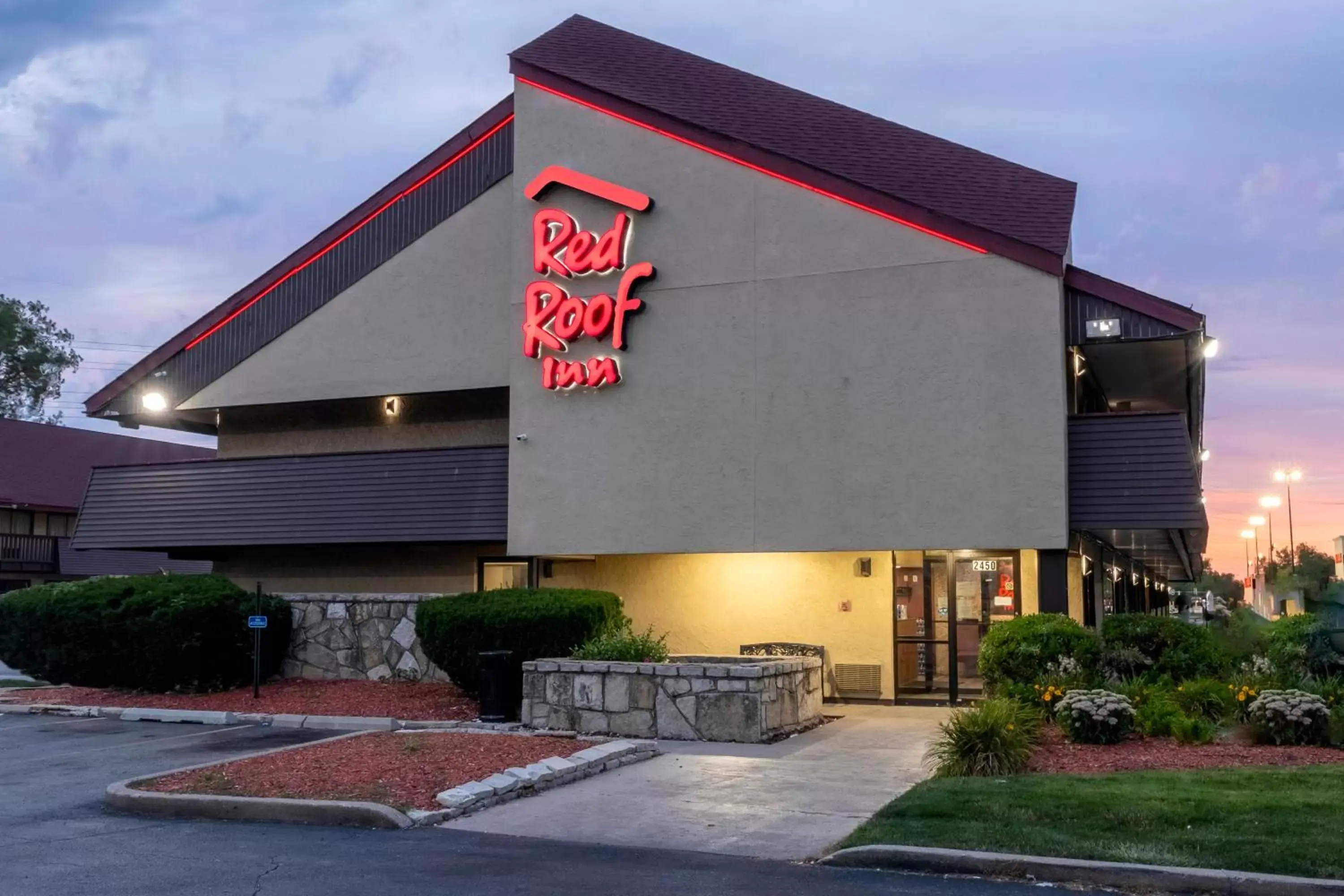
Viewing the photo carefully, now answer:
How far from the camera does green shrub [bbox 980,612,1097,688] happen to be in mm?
16094

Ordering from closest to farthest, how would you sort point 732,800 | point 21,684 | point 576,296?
point 732,800 → point 576,296 → point 21,684

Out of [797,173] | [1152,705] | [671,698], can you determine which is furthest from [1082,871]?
[797,173]

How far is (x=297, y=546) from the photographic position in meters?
24.7

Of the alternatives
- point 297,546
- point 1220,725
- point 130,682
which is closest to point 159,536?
point 297,546

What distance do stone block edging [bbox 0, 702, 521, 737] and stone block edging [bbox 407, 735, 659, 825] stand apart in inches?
60.5

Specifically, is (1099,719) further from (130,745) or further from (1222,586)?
(1222,586)

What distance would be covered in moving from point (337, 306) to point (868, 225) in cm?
Result: 1075

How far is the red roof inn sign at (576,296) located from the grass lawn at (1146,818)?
10677 millimetres

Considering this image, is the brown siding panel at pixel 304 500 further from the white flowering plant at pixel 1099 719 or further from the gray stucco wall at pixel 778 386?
the white flowering plant at pixel 1099 719

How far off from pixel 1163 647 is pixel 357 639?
42.2 ft

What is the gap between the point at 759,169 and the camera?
19.9 meters

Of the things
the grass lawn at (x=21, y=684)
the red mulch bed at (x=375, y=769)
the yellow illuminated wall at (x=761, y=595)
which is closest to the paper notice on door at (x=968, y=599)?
the yellow illuminated wall at (x=761, y=595)

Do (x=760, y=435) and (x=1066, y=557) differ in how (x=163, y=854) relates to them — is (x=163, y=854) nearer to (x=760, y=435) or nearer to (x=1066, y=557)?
(x=760, y=435)

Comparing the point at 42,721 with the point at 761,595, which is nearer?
the point at 42,721
